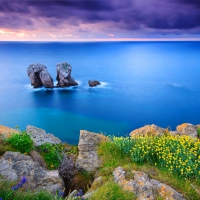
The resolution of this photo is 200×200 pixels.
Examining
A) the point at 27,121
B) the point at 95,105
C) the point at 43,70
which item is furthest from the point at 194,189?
the point at 43,70

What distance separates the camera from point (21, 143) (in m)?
8.99

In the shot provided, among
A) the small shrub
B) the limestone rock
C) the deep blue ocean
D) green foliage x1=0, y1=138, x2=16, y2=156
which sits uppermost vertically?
green foliage x1=0, y1=138, x2=16, y2=156

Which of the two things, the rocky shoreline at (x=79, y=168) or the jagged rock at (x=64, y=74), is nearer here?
the rocky shoreline at (x=79, y=168)

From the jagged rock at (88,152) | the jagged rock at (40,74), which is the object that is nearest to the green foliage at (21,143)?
the jagged rock at (88,152)

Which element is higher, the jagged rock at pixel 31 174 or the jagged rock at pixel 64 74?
the jagged rock at pixel 31 174

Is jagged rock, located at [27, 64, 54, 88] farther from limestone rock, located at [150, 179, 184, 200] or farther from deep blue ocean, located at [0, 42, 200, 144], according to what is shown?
limestone rock, located at [150, 179, 184, 200]

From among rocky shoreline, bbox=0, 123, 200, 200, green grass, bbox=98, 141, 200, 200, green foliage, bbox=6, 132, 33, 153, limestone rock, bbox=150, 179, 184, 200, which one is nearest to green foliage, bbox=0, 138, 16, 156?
green foliage, bbox=6, 132, 33, 153

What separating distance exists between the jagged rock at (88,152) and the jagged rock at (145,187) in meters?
1.67

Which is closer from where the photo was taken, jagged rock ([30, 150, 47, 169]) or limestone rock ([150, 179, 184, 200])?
limestone rock ([150, 179, 184, 200])

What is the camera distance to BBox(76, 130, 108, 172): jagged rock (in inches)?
334

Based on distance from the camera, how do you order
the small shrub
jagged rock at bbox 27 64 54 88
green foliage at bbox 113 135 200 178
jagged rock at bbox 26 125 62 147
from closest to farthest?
1. green foliage at bbox 113 135 200 178
2. the small shrub
3. jagged rock at bbox 26 125 62 147
4. jagged rock at bbox 27 64 54 88

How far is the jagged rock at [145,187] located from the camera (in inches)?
239

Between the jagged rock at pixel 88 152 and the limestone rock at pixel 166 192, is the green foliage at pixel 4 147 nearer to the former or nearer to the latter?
the jagged rock at pixel 88 152

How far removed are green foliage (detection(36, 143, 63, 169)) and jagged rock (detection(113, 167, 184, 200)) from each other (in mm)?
2814
